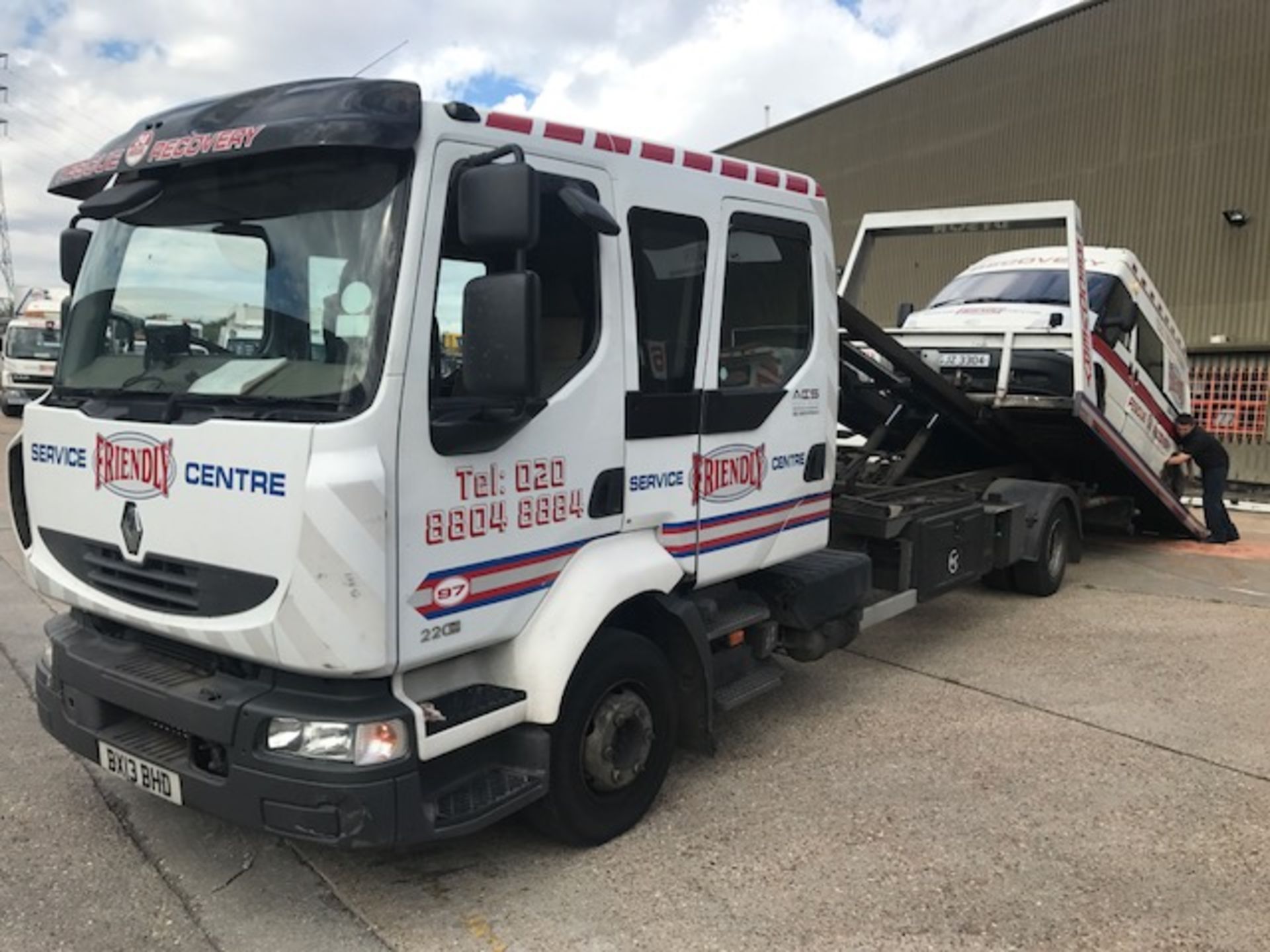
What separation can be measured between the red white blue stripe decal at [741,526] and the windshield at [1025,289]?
4493 mm

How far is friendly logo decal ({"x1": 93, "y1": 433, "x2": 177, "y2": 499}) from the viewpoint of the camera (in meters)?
3.03

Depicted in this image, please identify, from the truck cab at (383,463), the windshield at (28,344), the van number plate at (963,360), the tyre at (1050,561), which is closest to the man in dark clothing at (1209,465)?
the tyre at (1050,561)

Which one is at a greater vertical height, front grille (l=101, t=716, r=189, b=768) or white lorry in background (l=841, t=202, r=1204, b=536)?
white lorry in background (l=841, t=202, r=1204, b=536)

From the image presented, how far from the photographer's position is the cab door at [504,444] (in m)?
2.91

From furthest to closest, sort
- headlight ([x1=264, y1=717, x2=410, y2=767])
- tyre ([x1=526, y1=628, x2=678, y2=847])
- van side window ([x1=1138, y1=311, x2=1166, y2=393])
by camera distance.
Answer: van side window ([x1=1138, y1=311, x2=1166, y2=393])
tyre ([x1=526, y1=628, x2=678, y2=847])
headlight ([x1=264, y1=717, x2=410, y2=767])

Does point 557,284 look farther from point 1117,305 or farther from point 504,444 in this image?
point 1117,305

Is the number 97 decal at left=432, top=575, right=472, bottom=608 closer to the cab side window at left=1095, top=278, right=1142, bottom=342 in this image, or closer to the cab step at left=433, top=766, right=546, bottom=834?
the cab step at left=433, top=766, right=546, bottom=834

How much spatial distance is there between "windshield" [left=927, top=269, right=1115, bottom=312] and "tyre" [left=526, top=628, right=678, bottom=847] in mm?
5871

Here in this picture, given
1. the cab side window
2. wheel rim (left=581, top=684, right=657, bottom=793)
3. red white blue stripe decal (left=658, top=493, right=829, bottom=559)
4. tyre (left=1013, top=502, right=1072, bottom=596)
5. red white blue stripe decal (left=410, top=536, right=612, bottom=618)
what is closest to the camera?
red white blue stripe decal (left=410, top=536, right=612, bottom=618)

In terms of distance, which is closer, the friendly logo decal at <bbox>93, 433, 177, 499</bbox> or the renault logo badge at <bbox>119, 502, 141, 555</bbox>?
the friendly logo decal at <bbox>93, 433, 177, 499</bbox>

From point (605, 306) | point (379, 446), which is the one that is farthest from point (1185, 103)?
point (379, 446)

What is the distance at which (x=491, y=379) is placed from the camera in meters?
2.78

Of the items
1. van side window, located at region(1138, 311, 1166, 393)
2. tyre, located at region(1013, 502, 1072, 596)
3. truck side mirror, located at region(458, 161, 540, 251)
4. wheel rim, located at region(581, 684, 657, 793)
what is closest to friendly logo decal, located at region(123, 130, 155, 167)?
truck side mirror, located at region(458, 161, 540, 251)

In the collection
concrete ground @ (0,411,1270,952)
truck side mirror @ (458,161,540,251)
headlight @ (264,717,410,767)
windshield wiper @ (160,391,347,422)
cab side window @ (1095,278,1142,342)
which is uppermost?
cab side window @ (1095,278,1142,342)
